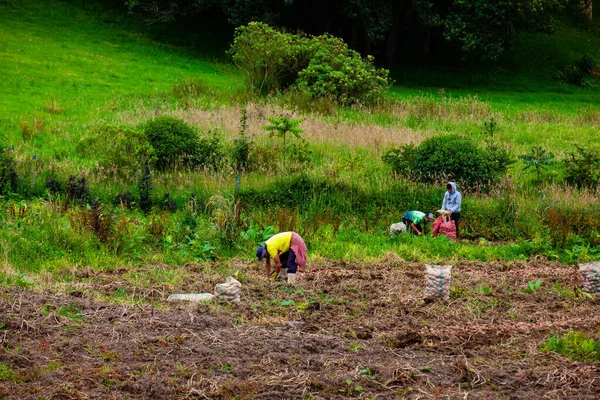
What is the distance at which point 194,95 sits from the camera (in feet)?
86.8

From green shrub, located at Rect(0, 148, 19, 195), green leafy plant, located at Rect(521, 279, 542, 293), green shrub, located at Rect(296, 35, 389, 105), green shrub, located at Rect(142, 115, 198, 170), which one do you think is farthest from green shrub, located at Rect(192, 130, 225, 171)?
green leafy plant, located at Rect(521, 279, 542, 293)

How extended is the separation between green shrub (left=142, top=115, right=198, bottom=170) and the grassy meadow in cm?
49

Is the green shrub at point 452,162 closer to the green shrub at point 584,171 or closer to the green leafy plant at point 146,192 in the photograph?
the green shrub at point 584,171

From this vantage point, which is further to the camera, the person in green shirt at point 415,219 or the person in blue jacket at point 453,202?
the person in blue jacket at point 453,202

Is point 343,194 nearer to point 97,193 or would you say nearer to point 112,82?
point 97,193

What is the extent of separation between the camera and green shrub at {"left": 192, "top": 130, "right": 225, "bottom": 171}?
1767 centimetres

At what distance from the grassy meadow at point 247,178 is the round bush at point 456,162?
34 centimetres

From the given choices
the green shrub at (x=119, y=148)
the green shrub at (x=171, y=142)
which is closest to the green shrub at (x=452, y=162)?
the green shrub at (x=171, y=142)

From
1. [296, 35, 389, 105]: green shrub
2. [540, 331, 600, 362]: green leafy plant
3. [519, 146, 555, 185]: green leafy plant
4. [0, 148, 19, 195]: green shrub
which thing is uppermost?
[296, 35, 389, 105]: green shrub

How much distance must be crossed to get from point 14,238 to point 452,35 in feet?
79.6

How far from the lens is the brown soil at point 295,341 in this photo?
7363 millimetres

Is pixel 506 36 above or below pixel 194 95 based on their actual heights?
above

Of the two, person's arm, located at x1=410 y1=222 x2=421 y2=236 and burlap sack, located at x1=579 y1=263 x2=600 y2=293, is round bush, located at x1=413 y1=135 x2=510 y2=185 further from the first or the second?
burlap sack, located at x1=579 y1=263 x2=600 y2=293

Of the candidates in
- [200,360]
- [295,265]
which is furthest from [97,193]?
[200,360]
